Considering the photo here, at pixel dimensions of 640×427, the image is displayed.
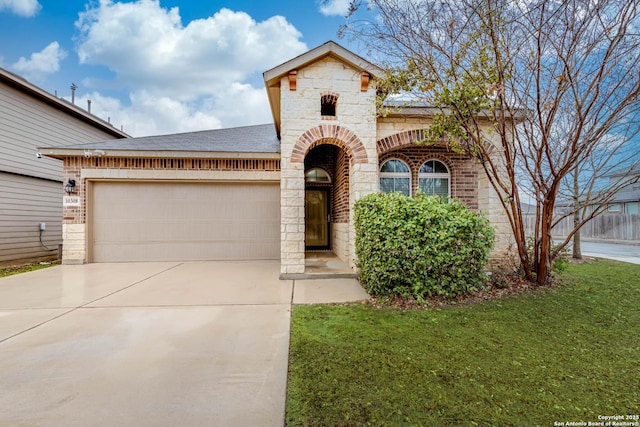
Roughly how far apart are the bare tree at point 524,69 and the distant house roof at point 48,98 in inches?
413

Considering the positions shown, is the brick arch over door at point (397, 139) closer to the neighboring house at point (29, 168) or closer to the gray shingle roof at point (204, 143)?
the gray shingle roof at point (204, 143)

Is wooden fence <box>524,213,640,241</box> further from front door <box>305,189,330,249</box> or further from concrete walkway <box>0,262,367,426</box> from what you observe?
concrete walkway <box>0,262,367,426</box>

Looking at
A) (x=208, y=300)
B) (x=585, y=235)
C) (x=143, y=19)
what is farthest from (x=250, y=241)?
(x=585, y=235)

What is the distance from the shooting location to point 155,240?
8.43 metres

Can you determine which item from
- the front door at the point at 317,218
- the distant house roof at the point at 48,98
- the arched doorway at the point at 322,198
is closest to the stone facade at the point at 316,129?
the arched doorway at the point at 322,198

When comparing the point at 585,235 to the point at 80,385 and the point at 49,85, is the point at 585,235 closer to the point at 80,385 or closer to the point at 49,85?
the point at 80,385

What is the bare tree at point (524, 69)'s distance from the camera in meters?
4.35

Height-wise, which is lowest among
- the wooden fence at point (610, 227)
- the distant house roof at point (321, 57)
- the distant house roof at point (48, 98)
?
the wooden fence at point (610, 227)

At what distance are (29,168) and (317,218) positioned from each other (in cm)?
964

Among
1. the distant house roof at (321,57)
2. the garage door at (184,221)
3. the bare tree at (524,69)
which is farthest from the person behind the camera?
the garage door at (184,221)

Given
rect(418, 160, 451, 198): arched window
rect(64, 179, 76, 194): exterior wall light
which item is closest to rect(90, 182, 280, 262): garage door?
rect(64, 179, 76, 194): exterior wall light

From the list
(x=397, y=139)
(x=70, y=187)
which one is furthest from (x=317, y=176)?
(x=70, y=187)

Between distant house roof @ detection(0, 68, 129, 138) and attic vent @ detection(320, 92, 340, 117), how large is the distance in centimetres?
971

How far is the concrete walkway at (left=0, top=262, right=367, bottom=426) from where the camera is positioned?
2.00 meters
